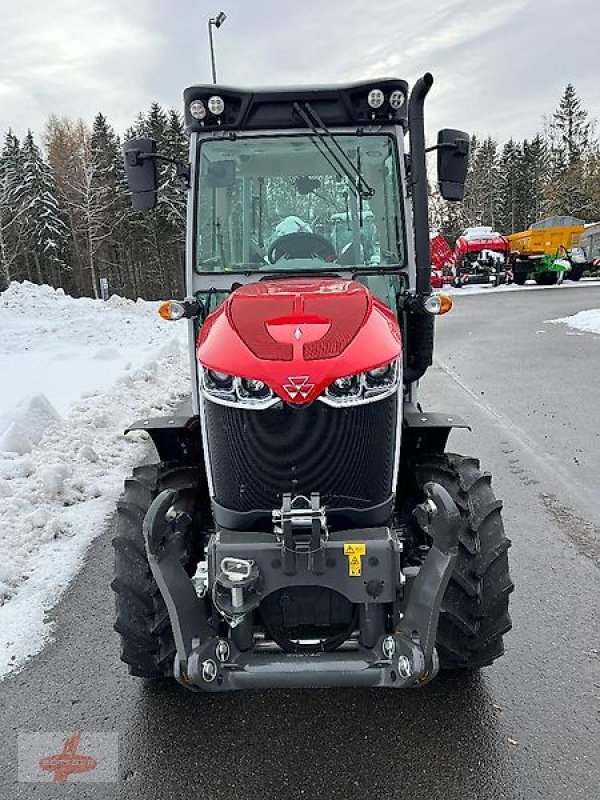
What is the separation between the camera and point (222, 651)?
8.28 ft

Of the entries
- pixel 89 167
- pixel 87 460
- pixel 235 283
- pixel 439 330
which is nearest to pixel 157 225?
pixel 89 167

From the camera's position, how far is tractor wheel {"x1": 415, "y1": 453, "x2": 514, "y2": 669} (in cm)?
284

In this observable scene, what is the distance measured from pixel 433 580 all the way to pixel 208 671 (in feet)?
2.81

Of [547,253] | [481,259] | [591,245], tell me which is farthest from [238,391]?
[591,245]

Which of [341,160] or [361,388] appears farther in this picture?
[341,160]

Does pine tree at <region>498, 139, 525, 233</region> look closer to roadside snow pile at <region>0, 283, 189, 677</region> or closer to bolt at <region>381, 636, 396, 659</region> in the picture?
roadside snow pile at <region>0, 283, 189, 677</region>

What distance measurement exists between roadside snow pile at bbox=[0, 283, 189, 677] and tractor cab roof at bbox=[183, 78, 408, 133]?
2.78m

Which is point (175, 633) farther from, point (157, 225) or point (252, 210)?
point (157, 225)

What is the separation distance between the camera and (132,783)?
2.66 meters

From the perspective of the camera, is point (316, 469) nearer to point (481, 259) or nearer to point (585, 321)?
point (585, 321)

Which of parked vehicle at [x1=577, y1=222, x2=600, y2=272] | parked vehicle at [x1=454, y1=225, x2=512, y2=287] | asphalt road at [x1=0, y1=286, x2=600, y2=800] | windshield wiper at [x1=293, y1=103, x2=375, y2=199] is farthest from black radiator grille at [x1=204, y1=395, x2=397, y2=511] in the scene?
parked vehicle at [x1=577, y1=222, x2=600, y2=272]

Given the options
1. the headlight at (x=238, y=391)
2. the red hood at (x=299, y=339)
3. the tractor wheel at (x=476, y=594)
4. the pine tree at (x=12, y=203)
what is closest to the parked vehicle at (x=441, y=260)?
the pine tree at (x=12, y=203)

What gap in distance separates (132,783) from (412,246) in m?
2.69

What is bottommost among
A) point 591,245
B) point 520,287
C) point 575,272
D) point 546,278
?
point 520,287
